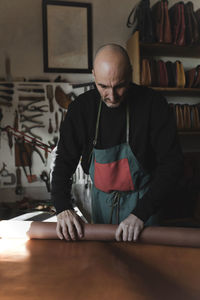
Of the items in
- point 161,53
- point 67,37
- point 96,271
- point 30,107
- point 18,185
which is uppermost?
point 67,37

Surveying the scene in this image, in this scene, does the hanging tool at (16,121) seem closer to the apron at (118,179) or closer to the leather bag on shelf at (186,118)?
the apron at (118,179)

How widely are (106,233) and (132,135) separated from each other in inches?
18.9

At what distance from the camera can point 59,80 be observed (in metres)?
2.54

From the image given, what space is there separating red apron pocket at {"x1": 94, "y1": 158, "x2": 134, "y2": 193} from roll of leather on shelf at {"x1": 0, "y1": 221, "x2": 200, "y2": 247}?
12.4 inches

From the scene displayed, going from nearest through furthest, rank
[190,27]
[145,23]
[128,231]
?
1. [128,231]
2. [145,23]
3. [190,27]

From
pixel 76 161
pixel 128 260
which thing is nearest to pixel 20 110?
pixel 76 161

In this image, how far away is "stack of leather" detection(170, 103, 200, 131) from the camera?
265 cm

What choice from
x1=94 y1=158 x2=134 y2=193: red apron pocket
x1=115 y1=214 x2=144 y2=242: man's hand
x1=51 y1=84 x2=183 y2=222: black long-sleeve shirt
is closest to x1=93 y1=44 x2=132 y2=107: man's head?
x1=51 y1=84 x2=183 y2=222: black long-sleeve shirt

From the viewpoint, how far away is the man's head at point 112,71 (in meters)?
0.99

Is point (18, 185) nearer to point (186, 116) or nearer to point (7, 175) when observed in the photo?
point (7, 175)

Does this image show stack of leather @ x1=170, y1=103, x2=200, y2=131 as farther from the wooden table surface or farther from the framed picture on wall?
the wooden table surface

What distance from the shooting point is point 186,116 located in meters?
2.67

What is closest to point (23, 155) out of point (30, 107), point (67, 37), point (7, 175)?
point (7, 175)

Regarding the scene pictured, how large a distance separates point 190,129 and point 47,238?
214 centimetres
